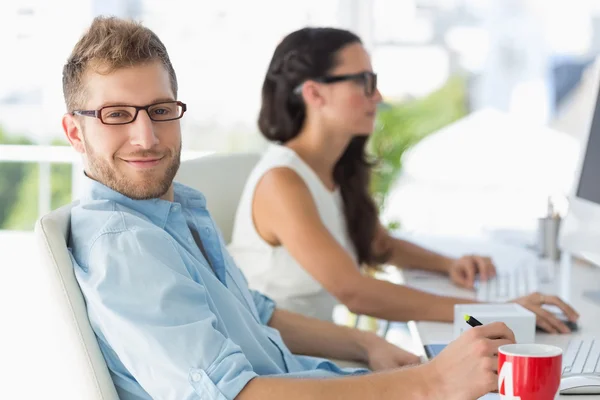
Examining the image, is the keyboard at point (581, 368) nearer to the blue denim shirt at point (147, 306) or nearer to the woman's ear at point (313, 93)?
the blue denim shirt at point (147, 306)

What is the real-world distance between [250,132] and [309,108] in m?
1.96

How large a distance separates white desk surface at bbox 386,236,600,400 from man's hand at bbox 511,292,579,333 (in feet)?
0.06

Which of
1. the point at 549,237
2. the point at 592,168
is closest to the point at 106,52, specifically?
the point at 592,168

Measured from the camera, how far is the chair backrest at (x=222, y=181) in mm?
2146

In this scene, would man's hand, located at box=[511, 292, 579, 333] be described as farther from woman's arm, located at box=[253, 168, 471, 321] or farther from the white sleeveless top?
the white sleeveless top

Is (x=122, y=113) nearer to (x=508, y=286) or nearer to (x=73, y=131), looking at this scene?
(x=73, y=131)

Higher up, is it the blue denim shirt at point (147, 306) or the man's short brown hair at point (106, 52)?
the man's short brown hair at point (106, 52)

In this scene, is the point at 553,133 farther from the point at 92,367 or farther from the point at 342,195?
the point at 92,367

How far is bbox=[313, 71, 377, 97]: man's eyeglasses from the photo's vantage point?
91.1 inches

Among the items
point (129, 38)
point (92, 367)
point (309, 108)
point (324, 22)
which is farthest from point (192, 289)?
point (324, 22)

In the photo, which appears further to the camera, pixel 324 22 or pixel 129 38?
pixel 324 22

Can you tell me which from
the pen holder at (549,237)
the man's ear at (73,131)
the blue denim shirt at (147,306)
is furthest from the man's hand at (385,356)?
the pen holder at (549,237)

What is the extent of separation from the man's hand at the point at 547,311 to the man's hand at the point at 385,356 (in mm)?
254

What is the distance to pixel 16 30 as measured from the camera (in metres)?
4.65
